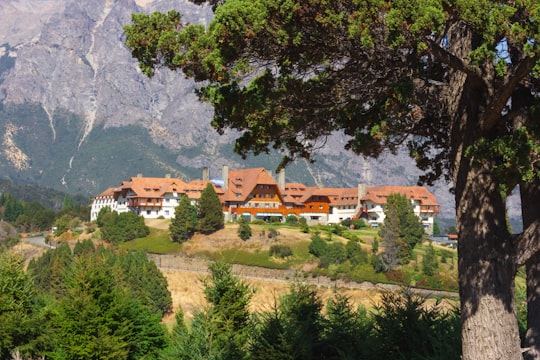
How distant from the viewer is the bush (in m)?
70.2

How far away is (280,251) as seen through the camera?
232ft

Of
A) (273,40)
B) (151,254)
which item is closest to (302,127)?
(273,40)

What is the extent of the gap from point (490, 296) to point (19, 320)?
48.5 ft

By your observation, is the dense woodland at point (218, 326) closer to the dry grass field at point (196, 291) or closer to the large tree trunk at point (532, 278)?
the large tree trunk at point (532, 278)

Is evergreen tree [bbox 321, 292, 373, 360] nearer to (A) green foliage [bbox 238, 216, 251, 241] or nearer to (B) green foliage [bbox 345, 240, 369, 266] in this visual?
(B) green foliage [bbox 345, 240, 369, 266]

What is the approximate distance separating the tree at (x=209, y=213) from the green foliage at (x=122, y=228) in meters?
9.01

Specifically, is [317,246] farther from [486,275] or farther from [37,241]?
[486,275]

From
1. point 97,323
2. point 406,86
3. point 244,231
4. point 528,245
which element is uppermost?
point 406,86

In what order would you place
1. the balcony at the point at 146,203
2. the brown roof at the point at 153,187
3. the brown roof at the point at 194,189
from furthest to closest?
the brown roof at the point at 194,189 → the brown roof at the point at 153,187 → the balcony at the point at 146,203

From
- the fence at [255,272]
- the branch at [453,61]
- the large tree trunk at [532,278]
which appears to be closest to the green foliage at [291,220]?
the fence at [255,272]

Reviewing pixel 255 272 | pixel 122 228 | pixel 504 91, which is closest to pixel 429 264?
pixel 255 272

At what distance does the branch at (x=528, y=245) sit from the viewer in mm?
9898

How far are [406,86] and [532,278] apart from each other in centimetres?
483

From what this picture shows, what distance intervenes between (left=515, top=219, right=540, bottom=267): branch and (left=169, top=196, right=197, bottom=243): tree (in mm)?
68445
